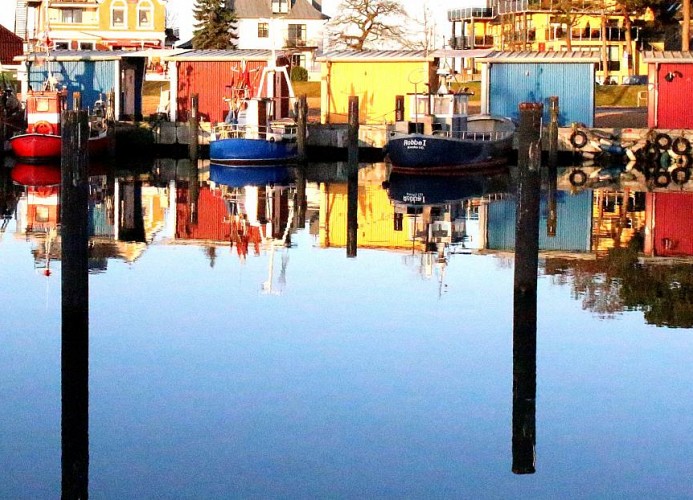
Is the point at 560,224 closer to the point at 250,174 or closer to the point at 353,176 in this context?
the point at 353,176

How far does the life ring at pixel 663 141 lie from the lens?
41.3 meters

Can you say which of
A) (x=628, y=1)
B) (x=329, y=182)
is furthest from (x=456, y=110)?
(x=628, y=1)

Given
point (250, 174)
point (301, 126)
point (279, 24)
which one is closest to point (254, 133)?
point (301, 126)

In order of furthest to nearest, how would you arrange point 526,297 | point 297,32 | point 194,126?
point 297,32, point 194,126, point 526,297

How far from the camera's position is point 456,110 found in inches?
1607

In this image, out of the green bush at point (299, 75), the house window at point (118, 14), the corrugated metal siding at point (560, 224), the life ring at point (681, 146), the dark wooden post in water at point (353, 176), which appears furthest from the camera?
the house window at point (118, 14)

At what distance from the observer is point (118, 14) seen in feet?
290

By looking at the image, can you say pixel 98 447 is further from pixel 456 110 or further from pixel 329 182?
pixel 456 110

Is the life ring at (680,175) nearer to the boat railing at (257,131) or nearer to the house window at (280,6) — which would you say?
the boat railing at (257,131)

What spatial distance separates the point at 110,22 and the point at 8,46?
652 centimetres

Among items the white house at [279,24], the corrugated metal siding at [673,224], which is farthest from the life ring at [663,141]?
the white house at [279,24]

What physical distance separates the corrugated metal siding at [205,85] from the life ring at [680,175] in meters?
14.6

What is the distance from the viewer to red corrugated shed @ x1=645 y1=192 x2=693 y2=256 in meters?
25.7

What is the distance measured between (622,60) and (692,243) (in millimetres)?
61010
